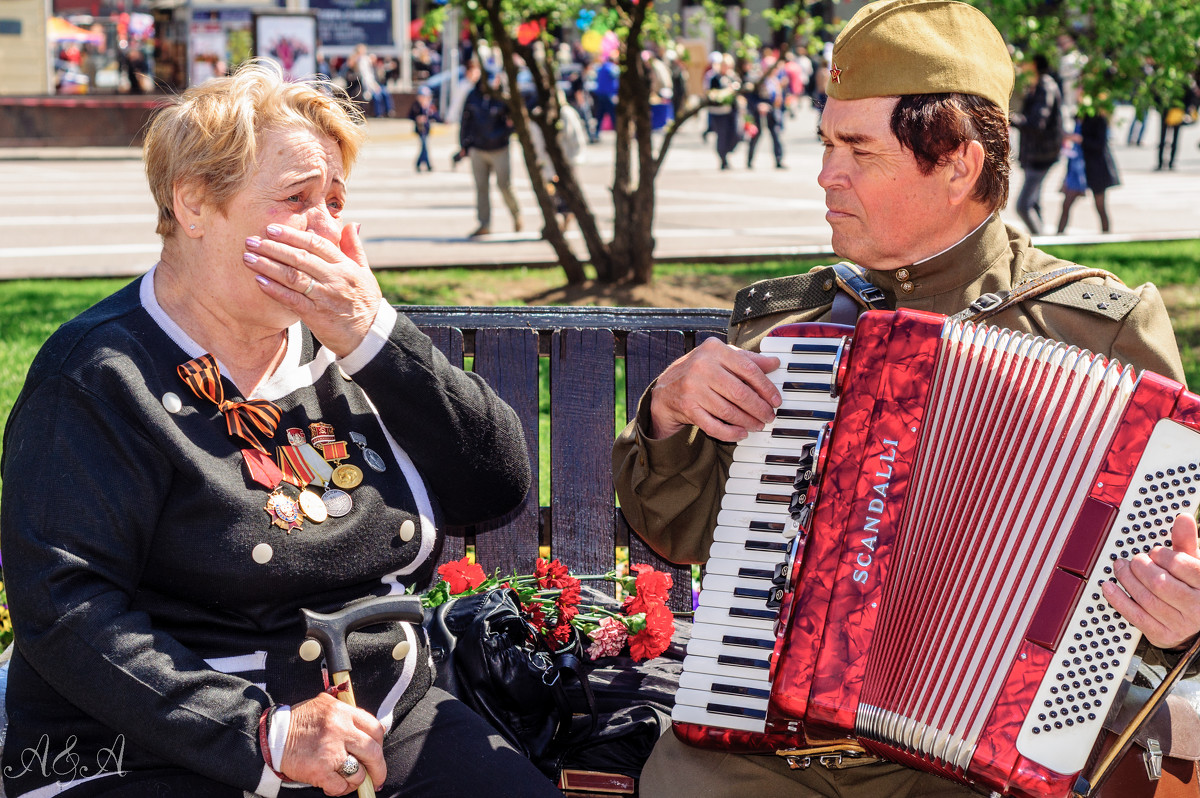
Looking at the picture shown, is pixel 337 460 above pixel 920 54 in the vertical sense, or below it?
below

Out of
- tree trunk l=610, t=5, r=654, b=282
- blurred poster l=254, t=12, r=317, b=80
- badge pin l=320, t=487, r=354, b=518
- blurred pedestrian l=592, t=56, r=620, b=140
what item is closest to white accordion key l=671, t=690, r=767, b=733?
badge pin l=320, t=487, r=354, b=518

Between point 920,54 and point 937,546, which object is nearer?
point 937,546

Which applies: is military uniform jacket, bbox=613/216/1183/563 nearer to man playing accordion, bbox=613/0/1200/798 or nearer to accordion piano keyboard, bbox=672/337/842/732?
man playing accordion, bbox=613/0/1200/798

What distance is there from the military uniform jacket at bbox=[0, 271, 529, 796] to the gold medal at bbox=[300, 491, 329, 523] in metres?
0.02

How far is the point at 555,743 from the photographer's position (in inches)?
109

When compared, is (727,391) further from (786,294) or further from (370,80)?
(370,80)

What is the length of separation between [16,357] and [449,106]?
23.1m

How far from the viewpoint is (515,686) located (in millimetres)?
2746

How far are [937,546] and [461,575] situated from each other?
1.36 meters

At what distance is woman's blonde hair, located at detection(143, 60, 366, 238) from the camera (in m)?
2.31

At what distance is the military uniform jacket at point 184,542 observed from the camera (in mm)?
2080

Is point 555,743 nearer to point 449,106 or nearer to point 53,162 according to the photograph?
point 53,162

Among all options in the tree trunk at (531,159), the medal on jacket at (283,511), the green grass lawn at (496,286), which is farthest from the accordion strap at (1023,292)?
the tree trunk at (531,159)

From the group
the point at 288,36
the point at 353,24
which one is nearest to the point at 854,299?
the point at 288,36
